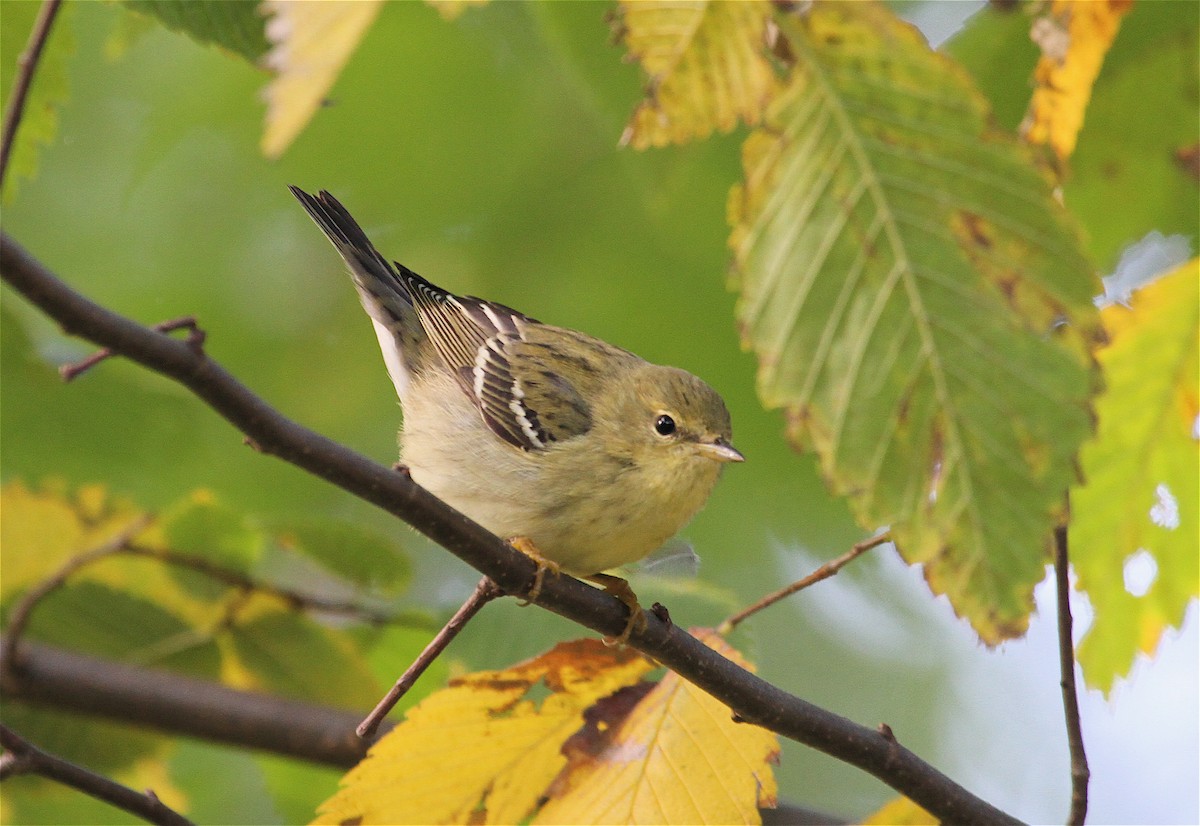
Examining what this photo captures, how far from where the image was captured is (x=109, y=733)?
3.95m

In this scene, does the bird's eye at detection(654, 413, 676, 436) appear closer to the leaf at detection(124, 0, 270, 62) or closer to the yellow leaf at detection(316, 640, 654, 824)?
the yellow leaf at detection(316, 640, 654, 824)

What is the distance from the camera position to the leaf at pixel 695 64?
2037 millimetres

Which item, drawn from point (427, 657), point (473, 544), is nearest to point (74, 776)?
point (427, 657)

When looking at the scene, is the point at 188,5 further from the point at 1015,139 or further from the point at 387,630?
the point at 387,630

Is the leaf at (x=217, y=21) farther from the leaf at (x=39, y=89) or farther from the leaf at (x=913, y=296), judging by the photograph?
the leaf at (x=913, y=296)

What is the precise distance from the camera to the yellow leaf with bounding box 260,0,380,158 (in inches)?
67.3

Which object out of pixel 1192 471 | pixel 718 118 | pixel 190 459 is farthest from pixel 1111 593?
pixel 190 459

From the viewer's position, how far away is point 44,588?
3.02 meters

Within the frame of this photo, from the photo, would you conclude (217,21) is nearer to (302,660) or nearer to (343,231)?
(343,231)

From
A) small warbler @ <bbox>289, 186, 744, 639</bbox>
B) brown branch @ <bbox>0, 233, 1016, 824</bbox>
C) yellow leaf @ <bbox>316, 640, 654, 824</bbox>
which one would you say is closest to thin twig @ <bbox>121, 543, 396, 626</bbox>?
small warbler @ <bbox>289, 186, 744, 639</bbox>

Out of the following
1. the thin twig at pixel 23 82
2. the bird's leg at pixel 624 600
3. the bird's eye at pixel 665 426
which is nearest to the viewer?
the thin twig at pixel 23 82

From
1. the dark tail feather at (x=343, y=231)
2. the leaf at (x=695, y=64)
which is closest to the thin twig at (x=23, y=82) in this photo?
the leaf at (x=695, y=64)

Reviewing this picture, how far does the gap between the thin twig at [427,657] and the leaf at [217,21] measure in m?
1.11

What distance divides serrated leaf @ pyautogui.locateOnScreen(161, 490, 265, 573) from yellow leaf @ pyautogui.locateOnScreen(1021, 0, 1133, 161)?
233cm
